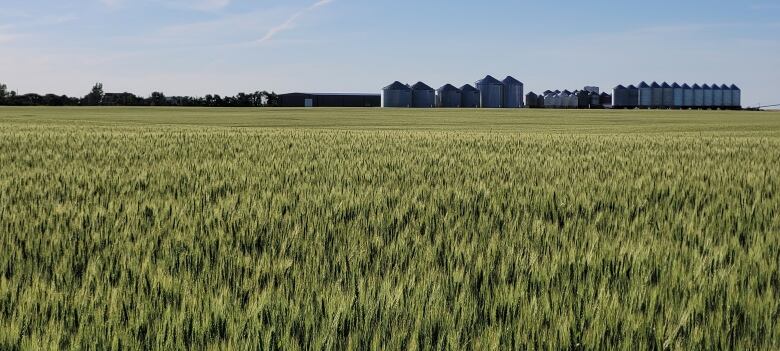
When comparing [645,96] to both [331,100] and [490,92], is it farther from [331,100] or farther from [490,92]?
[331,100]

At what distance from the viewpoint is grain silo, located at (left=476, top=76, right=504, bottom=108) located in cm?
13175

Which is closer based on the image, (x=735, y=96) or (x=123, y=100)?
(x=123, y=100)

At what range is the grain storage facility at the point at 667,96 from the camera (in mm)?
142375

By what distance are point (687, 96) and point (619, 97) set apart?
640 inches

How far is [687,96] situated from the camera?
147 metres

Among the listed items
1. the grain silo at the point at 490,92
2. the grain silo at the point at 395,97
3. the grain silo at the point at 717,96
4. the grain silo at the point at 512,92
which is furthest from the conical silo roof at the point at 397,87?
the grain silo at the point at 717,96

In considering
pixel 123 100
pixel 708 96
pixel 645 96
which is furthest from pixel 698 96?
pixel 123 100

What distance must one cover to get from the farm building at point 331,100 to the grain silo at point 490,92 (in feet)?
62.2

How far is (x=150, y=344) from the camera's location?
2.43 metres

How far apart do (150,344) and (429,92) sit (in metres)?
129

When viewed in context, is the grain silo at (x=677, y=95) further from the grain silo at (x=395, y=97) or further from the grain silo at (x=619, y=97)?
the grain silo at (x=395, y=97)

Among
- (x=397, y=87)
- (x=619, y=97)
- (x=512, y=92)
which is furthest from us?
(x=619, y=97)

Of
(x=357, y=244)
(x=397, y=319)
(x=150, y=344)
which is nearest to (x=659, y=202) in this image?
(x=357, y=244)

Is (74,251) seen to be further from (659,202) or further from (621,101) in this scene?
(621,101)
